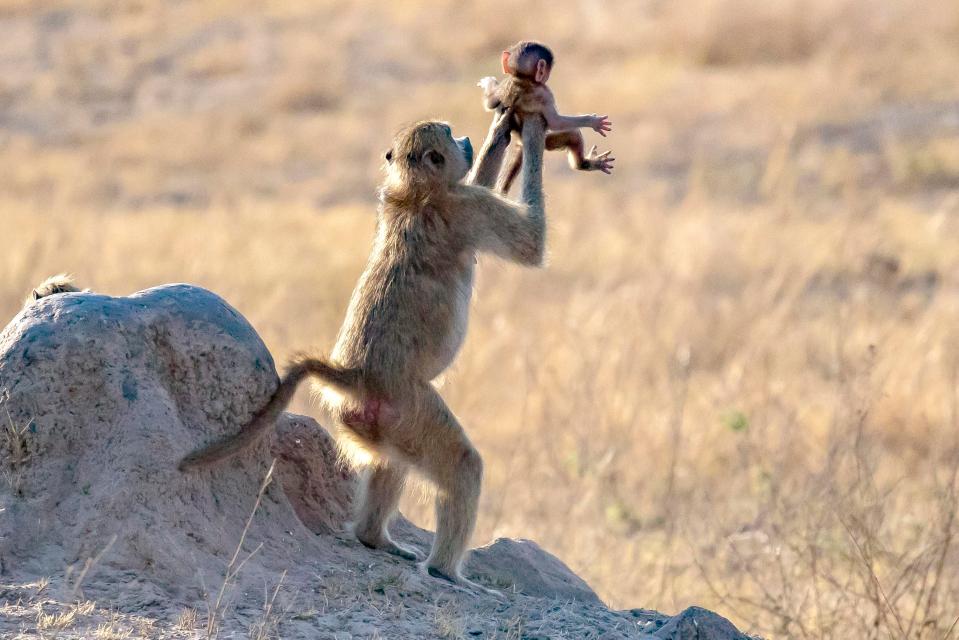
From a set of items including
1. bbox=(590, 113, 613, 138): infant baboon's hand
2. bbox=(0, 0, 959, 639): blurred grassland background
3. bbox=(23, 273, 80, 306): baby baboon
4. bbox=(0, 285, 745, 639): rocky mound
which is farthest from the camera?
bbox=(0, 0, 959, 639): blurred grassland background

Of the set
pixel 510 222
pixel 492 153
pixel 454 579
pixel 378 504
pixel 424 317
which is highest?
pixel 492 153

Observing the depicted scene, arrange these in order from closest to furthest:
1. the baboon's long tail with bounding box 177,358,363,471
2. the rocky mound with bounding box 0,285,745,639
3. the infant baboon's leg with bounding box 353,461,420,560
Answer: the rocky mound with bounding box 0,285,745,639
the baboon's long tail with bounding box 177,358,363,471
the infant baboon's leg with bounding box 353,461,420,560

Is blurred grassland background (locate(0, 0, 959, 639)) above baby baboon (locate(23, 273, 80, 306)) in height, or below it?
above

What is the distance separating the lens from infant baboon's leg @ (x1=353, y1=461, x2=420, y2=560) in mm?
5484

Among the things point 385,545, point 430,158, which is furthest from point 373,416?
point 430,158

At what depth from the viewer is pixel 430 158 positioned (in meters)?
5.28

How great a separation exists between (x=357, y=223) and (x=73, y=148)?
8349mm

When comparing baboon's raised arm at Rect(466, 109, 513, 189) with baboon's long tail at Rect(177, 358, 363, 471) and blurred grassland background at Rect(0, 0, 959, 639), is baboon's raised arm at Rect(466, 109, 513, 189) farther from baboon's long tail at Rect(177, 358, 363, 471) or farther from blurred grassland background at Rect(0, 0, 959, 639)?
blurred grassland background at Rect(0, 0, 959, 639)

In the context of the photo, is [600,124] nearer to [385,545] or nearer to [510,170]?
[510,170]

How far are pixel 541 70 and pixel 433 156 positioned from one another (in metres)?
0.62

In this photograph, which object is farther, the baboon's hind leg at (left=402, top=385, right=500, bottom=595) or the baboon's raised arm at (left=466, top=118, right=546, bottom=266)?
the baboon's raised arm at (left=466, top=118, right=546, bottom=266)

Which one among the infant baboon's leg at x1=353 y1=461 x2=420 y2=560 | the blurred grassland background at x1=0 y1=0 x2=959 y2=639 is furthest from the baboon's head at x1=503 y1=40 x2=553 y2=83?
the blurred grassland background at x1=0 y1=0 x2=959 y2=639

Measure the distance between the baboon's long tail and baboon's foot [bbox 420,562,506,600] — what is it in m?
0.69

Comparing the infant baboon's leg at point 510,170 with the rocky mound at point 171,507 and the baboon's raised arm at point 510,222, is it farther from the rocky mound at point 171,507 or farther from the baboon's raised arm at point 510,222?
the rocky mound at point 171,507
